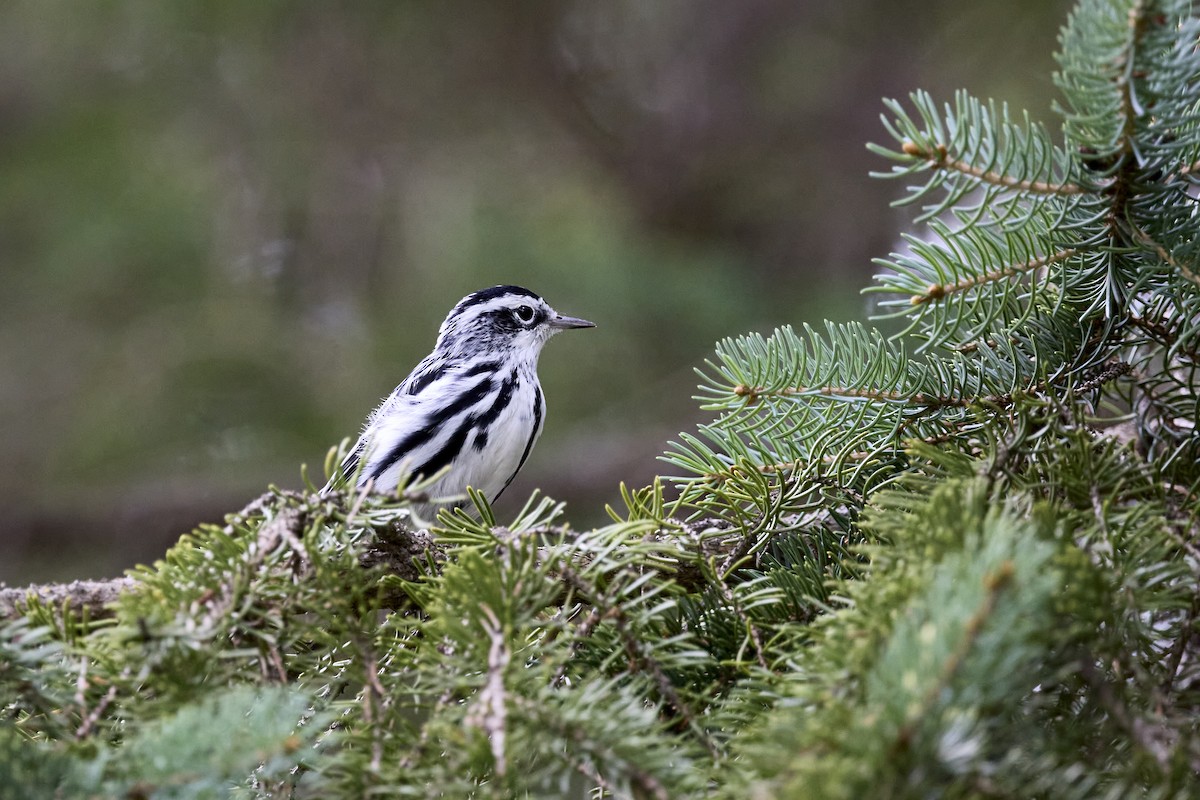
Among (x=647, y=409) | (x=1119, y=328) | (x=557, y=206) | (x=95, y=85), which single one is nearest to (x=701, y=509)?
(x=1119, y=328)

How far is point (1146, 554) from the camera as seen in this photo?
3.34 ft

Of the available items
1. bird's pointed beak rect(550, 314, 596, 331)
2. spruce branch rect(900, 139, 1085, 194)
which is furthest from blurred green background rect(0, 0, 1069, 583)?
spruce branch rect(900, 139, 1085, 194)

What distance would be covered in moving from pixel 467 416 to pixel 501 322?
2.30ft

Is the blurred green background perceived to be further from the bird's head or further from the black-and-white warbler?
the black-and-white warbler

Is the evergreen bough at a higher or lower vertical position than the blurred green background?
lower

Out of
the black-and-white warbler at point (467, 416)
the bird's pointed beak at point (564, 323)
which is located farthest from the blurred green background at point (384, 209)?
the black-and-white warbler at point (467, 416)

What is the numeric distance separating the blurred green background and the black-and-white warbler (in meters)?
1.35

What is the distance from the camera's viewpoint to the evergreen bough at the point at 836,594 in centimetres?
84

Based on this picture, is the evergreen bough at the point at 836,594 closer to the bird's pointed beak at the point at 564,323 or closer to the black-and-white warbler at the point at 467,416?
the black-and-white warbler at the point at 467,416

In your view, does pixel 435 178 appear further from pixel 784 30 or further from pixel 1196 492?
pixel 1196 492

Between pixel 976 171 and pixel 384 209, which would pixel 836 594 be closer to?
pixel 976 171

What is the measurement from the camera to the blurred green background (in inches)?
197

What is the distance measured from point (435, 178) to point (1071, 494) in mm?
4985

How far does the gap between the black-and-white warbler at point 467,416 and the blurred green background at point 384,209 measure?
1.35 metres
